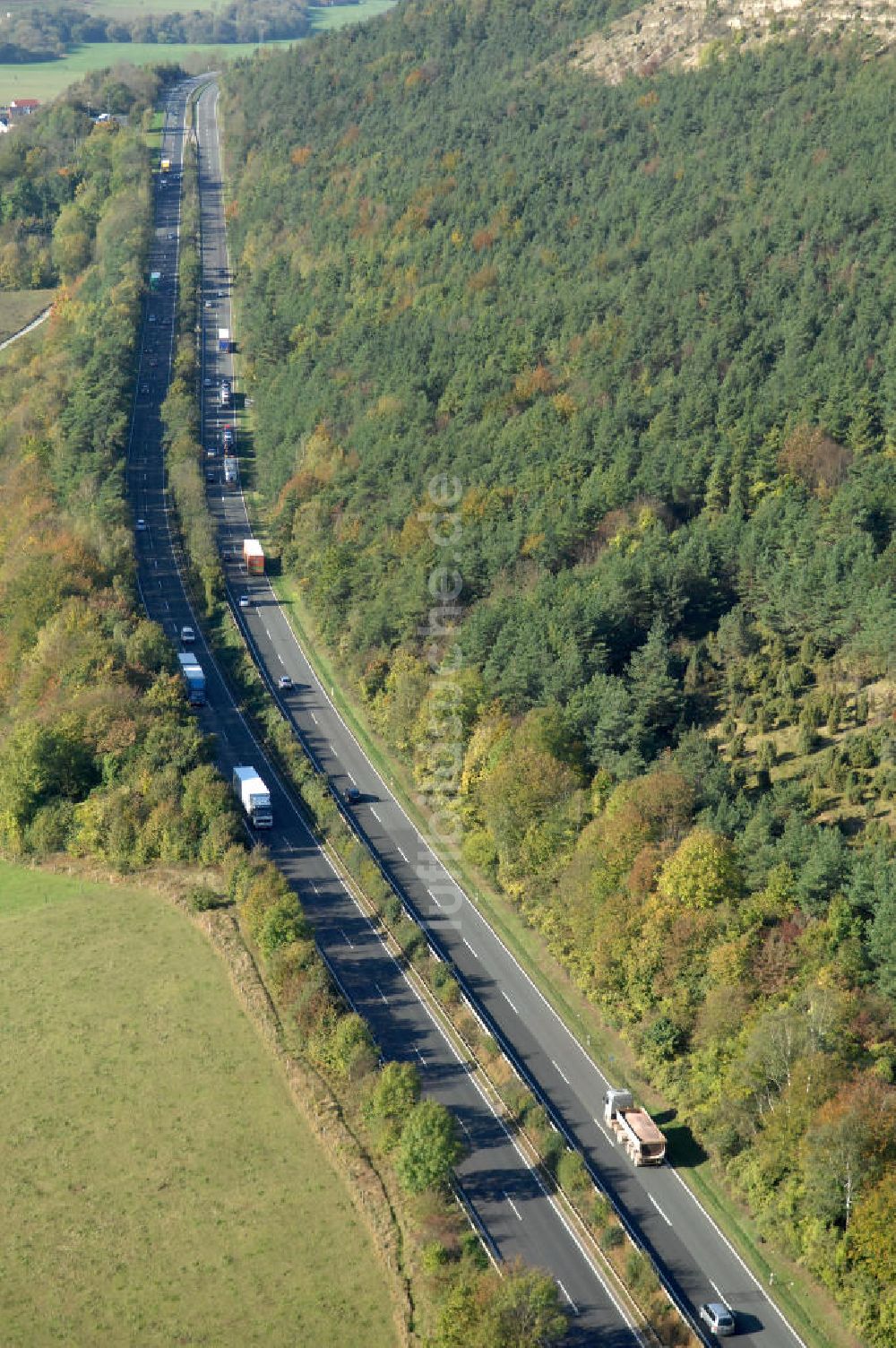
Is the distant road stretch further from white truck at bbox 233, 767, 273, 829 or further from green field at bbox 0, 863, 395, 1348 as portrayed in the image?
green field at bbox 0, 863, 395, 1348

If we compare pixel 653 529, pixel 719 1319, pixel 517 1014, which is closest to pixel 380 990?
pixel 517 1014

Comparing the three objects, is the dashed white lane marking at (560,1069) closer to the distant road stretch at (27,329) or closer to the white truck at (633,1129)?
the white truck at (633,1129)

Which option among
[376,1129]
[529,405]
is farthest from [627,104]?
[376,1129]

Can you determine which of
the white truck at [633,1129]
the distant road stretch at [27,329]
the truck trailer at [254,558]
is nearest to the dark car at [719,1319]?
the white truck at [633,1129]

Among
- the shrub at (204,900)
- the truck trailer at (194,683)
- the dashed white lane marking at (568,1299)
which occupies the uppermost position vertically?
the truck trailer at (194,683)

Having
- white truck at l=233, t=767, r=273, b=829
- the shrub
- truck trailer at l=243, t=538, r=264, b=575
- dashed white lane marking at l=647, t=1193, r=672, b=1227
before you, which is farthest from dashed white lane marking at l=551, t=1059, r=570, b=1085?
truck trailer at l=243, t=538, r=264, b=575

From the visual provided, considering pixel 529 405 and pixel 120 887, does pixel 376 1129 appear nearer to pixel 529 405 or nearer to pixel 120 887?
pixel 120 887
